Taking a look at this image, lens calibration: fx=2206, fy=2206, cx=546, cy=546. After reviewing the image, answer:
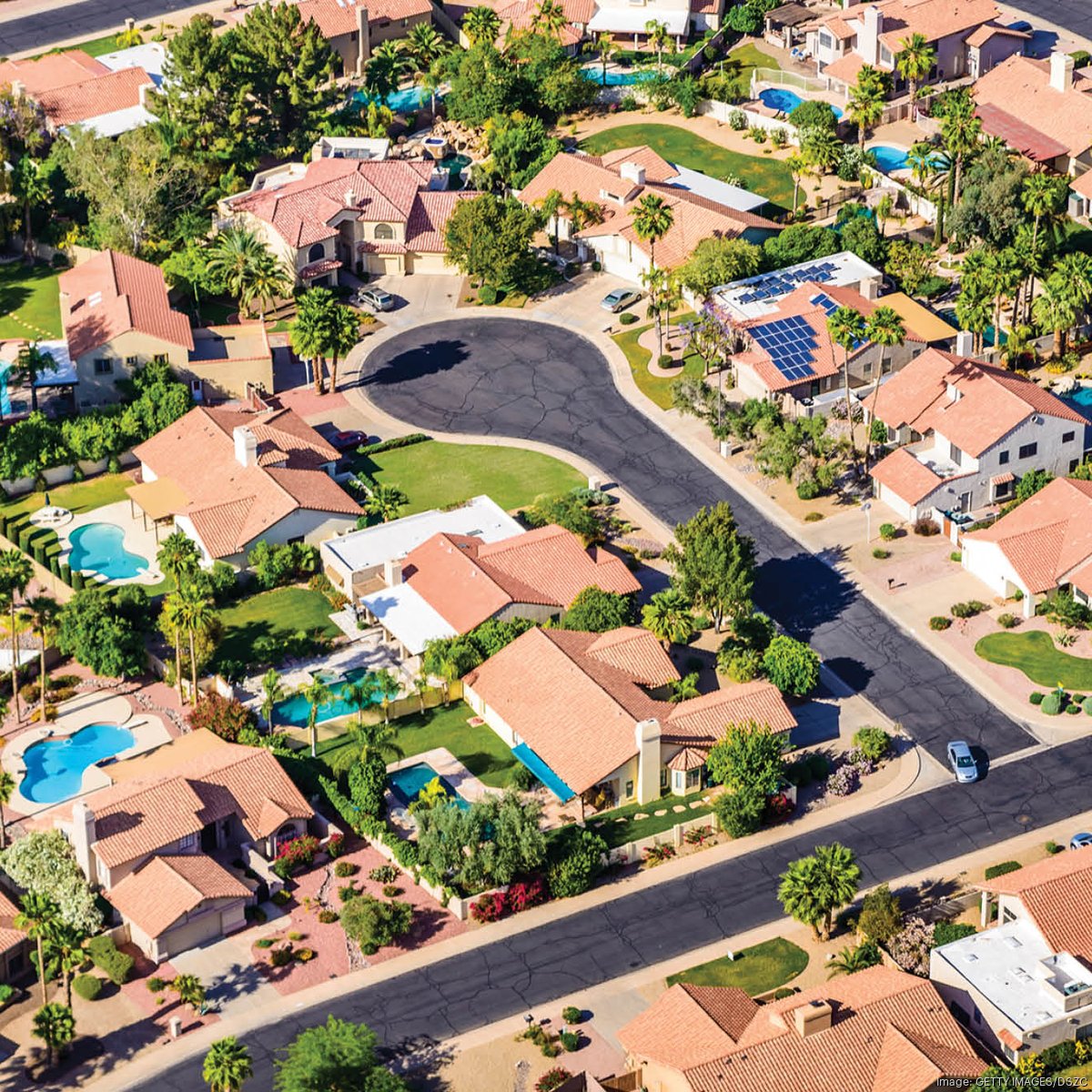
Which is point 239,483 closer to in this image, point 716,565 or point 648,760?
point 716,565

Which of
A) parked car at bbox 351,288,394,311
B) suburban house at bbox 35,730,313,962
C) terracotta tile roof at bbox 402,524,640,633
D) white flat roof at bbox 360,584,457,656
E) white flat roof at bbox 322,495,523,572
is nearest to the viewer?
suburban house at bbox 35,730,313,962

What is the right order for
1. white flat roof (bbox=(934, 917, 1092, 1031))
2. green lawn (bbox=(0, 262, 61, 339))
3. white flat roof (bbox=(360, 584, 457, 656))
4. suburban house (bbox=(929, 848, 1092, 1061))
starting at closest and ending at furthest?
suburban house (bbox=(929, 848, 1092, 1061)), white flat roof (bbox=(934, 917, 1092, 1031)), white flat roof (bbox=(360, 584, 457, 656)), green lawn (bbox=(0, 262, 61, 339))

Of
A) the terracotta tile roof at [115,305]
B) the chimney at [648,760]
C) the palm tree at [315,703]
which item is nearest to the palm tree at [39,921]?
the palm tree at [315,703]

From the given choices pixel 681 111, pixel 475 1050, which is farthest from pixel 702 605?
pixel 681 111

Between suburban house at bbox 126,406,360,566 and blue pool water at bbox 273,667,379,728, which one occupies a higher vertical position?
suburban house at bbox 126,406,360,566

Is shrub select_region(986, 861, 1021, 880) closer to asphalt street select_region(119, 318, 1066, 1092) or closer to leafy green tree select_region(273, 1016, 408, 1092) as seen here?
asphalt street select_region(119, 318, 1066, 1092)

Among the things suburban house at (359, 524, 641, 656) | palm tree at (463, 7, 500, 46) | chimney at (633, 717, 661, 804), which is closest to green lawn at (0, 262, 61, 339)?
palm tree at (463, 7, 500, 46)

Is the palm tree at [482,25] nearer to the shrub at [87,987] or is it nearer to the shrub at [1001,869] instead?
the shrub at [1001,869]
